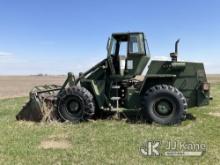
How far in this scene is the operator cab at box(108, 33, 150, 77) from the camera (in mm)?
11773

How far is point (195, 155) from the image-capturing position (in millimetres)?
7406

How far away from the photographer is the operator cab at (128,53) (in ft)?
38.6

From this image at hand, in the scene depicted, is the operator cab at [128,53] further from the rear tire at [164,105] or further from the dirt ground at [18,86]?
the dirt ground at [18,86]

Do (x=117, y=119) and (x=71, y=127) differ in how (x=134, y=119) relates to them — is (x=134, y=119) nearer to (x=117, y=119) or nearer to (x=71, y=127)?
(x=117, y=119)

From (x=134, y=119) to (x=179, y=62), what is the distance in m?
2.25

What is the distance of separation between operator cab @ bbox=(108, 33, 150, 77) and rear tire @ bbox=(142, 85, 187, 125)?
105 cm

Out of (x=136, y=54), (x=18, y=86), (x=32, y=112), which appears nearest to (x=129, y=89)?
(x=136, y=54)

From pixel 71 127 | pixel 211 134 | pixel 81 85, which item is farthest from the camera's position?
pixel 81 85

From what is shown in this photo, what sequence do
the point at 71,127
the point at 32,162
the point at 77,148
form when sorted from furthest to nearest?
the point at 71,127, the point at 77,148, the point at 32,162

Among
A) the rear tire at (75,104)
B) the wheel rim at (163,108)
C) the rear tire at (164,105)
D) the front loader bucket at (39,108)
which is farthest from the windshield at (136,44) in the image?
the front loader bucket at (39,108)

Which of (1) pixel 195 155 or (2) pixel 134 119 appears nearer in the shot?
(1) pixel 195 155

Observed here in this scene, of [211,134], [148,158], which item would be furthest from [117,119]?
[148,158]

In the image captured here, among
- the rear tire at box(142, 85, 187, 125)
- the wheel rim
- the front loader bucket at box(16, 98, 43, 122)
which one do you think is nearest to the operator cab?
Result: the rear tire at box(142, 85, 187, 125)

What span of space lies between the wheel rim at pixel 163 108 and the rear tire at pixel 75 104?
1963 millimetres
